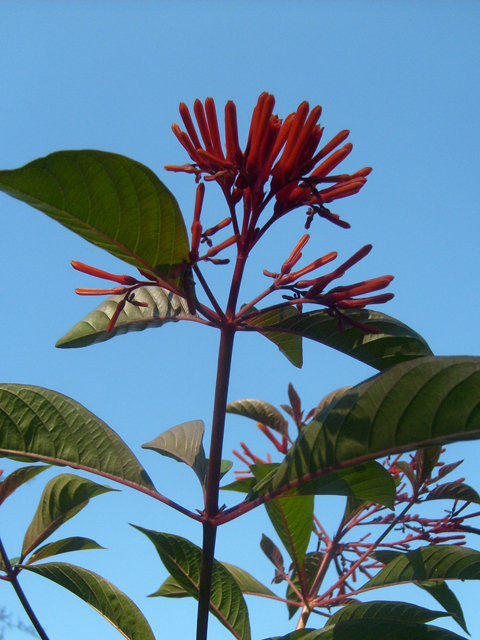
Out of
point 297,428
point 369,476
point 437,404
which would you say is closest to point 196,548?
point 369,476

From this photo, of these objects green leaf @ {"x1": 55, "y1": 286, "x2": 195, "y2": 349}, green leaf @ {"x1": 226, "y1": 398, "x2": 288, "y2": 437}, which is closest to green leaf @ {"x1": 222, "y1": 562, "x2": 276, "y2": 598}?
green leaf @ {"x1": 226, "y1": 398, "x2": 288, "y2": 437}

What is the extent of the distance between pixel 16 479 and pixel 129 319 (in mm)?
706

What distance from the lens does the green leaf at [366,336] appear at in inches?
46.7

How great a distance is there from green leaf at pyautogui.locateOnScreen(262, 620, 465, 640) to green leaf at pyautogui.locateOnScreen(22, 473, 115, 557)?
592 millimetres

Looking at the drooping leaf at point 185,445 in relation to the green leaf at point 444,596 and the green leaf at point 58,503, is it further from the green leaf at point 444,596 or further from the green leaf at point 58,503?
the green leaf at point 444,596

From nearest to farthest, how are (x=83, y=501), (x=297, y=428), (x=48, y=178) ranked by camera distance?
(x=48, y=178), (x=83, y=501), (x=297, y=428)

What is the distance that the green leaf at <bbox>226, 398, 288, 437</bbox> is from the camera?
2.37m

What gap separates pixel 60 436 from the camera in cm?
117

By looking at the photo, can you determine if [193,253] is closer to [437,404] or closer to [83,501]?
[437,404]

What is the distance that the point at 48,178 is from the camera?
0.92m

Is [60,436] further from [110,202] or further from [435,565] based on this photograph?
[435,565]

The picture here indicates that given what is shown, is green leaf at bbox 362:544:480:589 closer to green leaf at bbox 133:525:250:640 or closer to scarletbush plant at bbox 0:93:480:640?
scarletbush plant at bbox 0:93:480:640

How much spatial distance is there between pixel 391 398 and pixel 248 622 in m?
0.89

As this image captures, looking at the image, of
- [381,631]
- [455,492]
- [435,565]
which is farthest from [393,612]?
[455,492]
